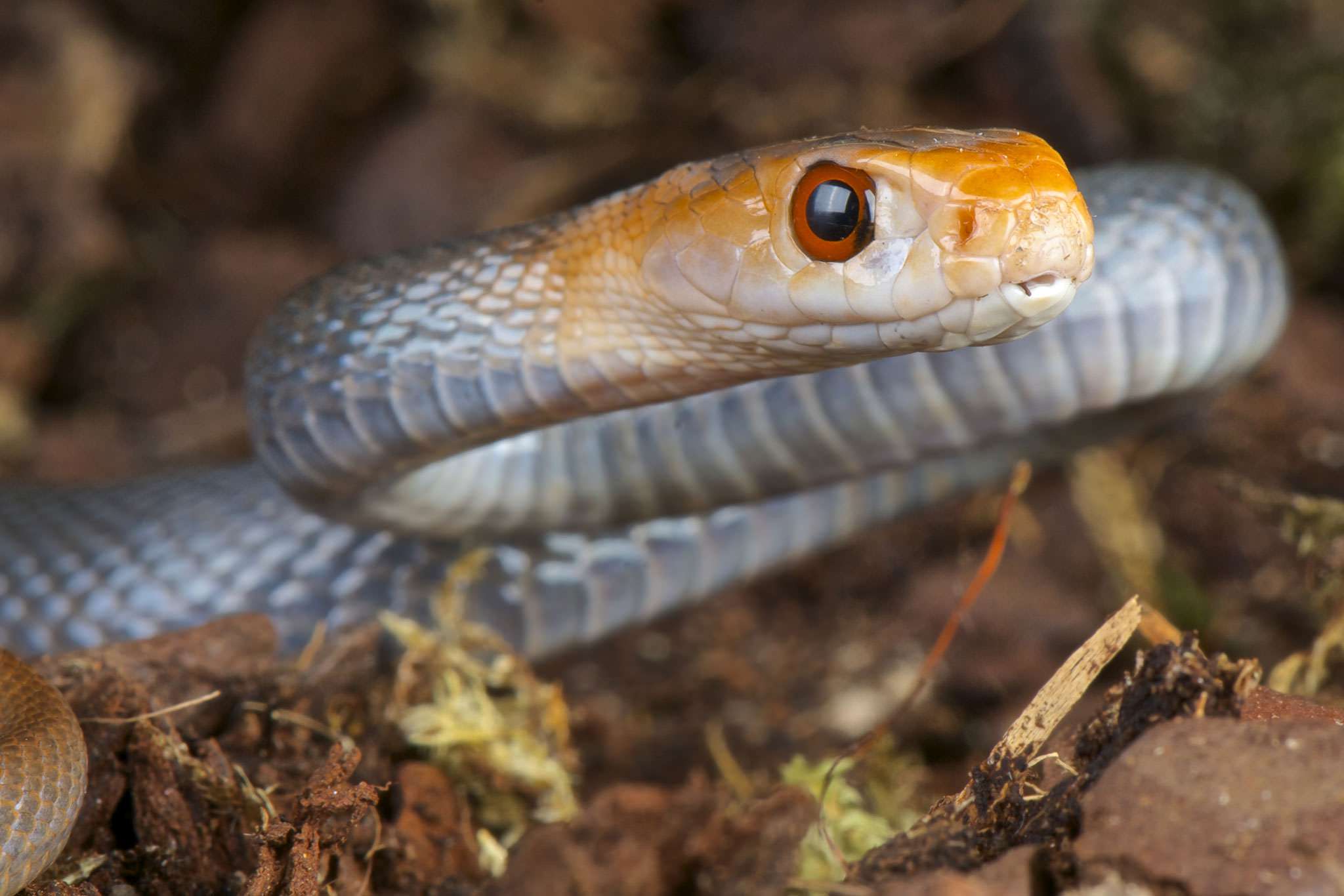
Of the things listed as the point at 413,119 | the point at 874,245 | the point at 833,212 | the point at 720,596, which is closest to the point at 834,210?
the point at 833,212

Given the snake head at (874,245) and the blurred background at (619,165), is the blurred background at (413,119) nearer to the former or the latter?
the blurred background at (619,165)

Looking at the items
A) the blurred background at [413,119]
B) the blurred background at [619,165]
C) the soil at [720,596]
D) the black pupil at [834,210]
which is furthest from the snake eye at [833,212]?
the blurred background at [413,119]

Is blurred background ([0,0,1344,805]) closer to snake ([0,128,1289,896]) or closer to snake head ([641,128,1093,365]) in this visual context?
snake ([0,128,1289,896])

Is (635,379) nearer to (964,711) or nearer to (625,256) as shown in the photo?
(625,256)

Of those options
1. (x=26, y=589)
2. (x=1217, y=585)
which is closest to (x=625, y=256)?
(x=26, y=589)

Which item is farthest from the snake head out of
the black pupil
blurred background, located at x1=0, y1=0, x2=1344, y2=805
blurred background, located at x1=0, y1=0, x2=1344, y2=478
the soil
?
blurred background, located at x1=0, y1=0, x2=1344, y2=478
